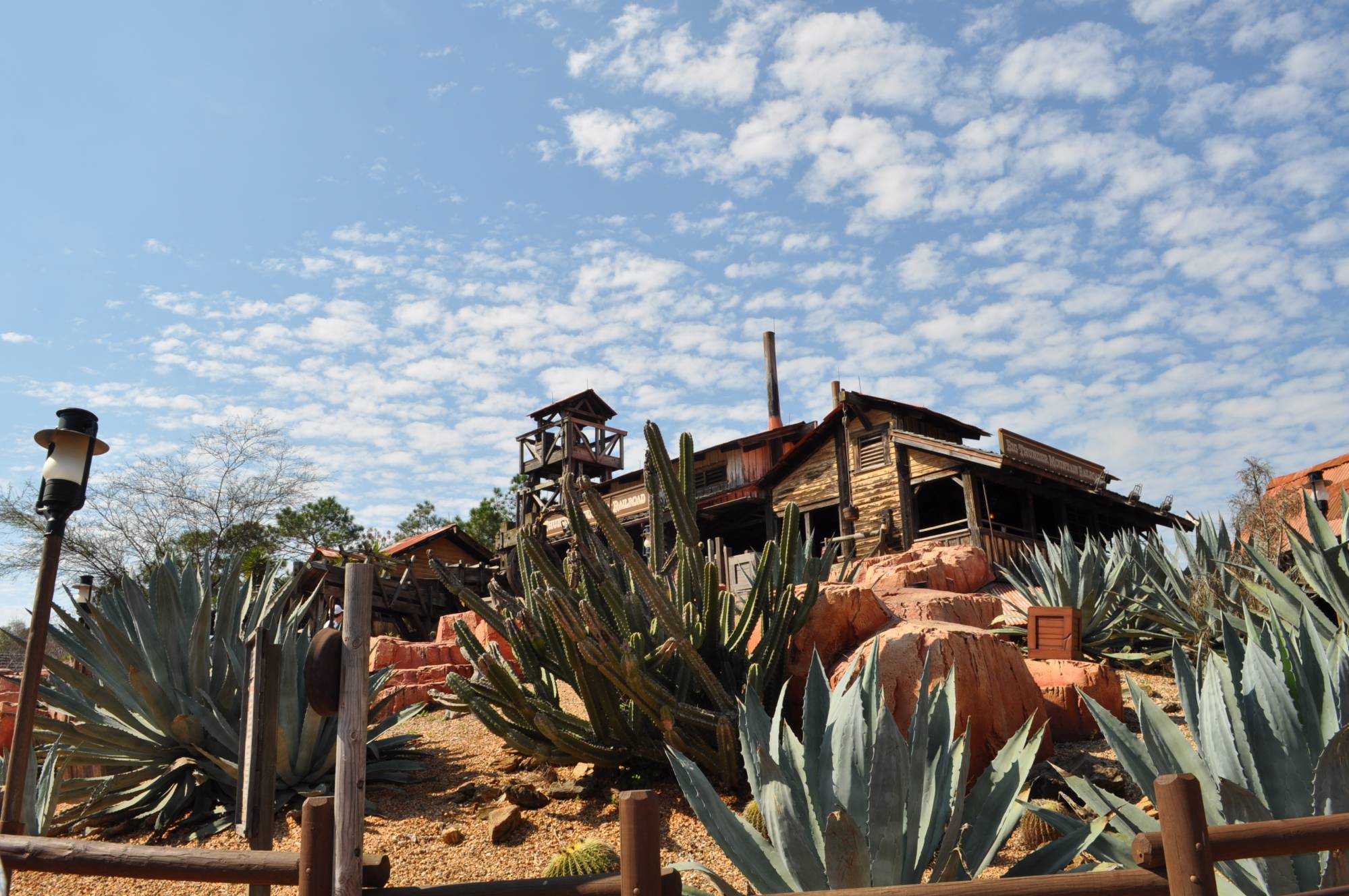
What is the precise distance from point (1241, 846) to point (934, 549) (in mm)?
14039

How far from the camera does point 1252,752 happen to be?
115 inches

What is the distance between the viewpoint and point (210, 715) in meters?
6.31

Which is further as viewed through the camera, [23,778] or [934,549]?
[934,549]

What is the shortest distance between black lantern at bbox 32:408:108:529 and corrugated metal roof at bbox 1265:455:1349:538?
17503 mm

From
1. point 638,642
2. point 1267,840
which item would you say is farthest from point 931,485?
point 1267,840

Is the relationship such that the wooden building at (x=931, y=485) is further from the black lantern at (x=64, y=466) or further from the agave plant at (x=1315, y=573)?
the black lantern at (x=64, y=466)

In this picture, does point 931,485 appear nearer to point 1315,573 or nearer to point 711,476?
point 711,476

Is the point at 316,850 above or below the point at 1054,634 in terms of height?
below

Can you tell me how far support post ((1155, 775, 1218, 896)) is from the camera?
7.65 feet

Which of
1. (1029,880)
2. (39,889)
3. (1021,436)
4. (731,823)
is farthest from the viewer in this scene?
(1021,436)

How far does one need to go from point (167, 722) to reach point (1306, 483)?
793 inches

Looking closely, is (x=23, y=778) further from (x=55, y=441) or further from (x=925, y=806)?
(x=925, y=806)

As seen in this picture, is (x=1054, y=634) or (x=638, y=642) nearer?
(x=638, y=642)

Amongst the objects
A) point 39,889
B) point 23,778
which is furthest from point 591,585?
point 39,889
